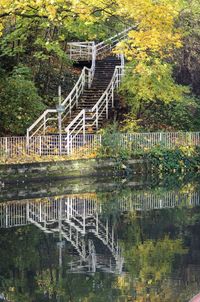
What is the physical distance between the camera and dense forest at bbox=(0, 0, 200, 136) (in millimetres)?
18500

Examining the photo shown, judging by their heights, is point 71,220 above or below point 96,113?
below

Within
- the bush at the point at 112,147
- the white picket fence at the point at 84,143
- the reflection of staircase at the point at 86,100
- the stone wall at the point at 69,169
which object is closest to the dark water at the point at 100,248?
the stone wall at the point at 69,169

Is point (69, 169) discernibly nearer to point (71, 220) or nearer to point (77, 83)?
point (77, 83)

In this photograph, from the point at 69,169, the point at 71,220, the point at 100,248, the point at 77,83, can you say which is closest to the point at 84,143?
the point at 69,169

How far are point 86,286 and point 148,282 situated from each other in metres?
1.04

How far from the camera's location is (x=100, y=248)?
13.6m

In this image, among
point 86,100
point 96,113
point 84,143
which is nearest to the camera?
A: point 84,143

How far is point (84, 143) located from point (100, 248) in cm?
1345

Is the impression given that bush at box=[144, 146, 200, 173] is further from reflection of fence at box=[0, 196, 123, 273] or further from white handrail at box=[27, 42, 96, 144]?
reflection of fence at box=[0, 196, 123, 273]

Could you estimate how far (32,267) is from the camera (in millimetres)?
11773

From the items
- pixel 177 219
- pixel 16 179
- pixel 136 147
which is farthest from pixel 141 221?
pixel 136 147

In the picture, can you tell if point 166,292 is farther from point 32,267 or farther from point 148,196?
point 148,196

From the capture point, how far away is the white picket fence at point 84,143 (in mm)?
24906

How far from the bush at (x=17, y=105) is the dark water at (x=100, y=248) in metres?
7.70
